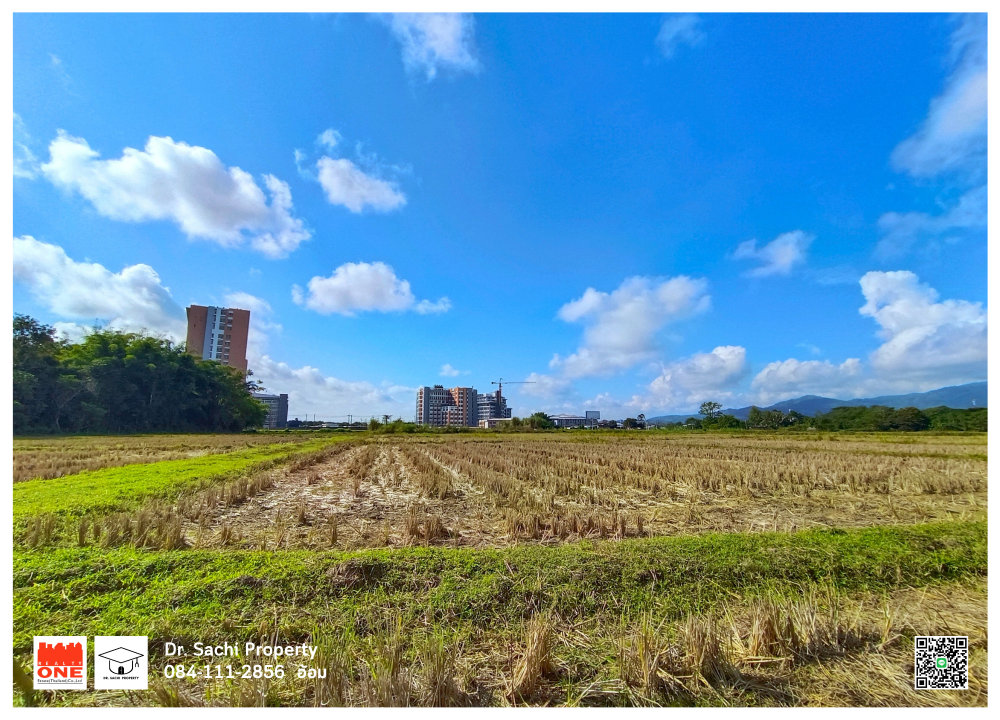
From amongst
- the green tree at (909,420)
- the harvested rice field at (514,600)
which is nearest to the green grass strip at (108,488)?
the harvested rice field at (514,600)

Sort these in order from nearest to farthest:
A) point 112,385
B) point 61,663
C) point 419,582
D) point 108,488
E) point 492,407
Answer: point 61,663 → point 419,582 → point 108,488 → point 112,385 → point 492,407

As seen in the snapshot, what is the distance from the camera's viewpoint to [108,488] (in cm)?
631

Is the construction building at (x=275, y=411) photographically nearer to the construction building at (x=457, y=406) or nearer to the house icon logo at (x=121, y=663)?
the construction building at (x=457, y=406)

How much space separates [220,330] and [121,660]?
636 centimetres

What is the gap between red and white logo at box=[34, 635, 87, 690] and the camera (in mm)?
2105

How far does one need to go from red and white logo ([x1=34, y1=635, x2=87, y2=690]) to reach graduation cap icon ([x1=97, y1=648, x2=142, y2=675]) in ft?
0.40

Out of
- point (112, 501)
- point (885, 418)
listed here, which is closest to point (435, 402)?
point (112, 501)

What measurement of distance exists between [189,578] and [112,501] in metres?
3.91

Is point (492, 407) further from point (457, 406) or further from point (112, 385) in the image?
point (112, 385)

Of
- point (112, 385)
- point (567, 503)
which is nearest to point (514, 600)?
point (567, 503)

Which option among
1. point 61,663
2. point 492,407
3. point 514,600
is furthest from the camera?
point 492,407

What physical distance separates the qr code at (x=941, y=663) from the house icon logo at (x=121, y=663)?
4.67 metres
